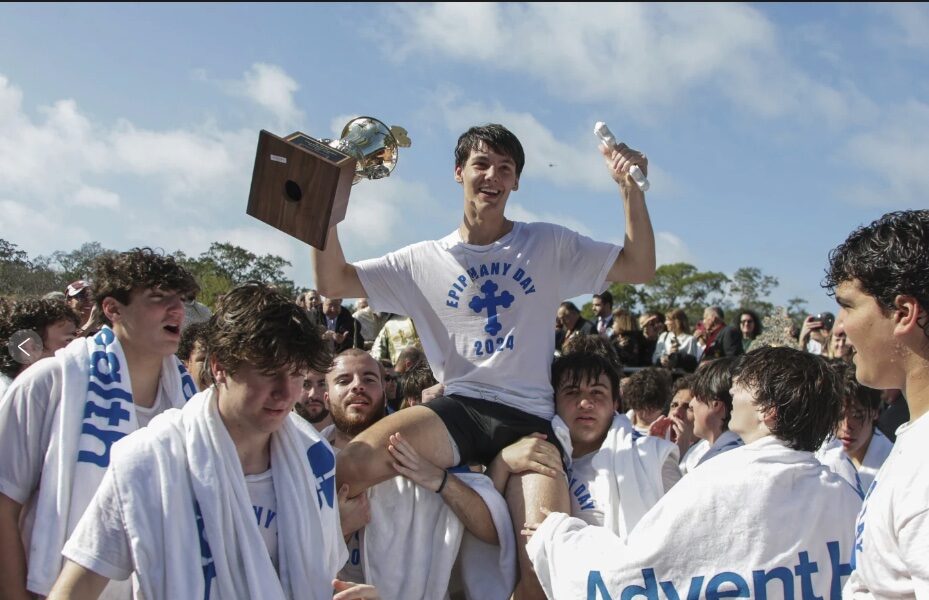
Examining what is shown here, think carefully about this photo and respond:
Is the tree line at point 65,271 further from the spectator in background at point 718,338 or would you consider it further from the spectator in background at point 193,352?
the spectator in background at point 718,338

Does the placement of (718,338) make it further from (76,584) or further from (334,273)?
(76,584)

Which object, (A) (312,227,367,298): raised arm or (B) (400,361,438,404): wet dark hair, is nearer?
(A) (312,227,367,298): raised arm

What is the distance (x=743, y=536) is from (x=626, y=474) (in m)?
1.25

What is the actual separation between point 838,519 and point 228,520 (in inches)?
77.4

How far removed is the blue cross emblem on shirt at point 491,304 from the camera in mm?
4047

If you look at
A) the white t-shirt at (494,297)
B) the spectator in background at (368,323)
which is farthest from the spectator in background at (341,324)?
the white t-shirt at (494,297)

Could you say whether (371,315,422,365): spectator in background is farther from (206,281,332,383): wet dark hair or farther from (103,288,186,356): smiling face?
(206,281,332,383): wet dark hair

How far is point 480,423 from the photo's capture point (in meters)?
3.99

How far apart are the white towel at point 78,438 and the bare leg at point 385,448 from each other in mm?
748

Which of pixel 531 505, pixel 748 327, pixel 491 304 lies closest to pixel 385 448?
pixel 531 505

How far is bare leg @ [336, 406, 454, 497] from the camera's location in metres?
3.71

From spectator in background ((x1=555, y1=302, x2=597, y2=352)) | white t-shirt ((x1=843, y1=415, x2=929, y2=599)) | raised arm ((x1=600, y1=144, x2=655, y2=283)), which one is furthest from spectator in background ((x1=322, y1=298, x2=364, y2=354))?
white t-shirt ((x1=843, y1=415, x2=929, y2=599))

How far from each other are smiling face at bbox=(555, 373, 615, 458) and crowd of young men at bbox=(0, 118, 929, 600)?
0.4 inches

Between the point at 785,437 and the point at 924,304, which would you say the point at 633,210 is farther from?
the point at 924,304
